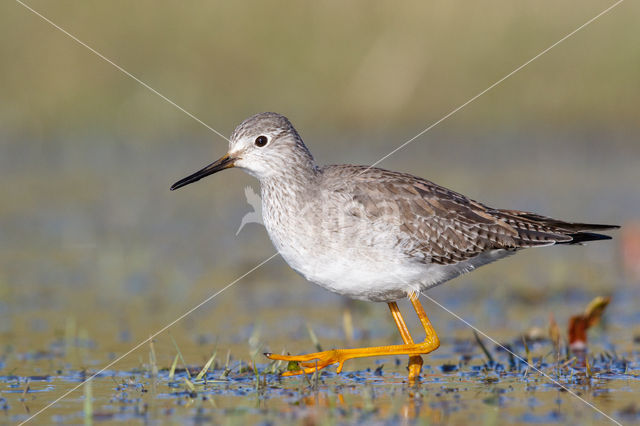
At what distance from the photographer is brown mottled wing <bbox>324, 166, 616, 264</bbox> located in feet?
25.0

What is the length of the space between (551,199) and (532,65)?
269 inches

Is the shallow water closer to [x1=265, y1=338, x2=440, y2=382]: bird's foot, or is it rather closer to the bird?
[x1=265, y1=338, x2=440, y2=382]: bird's foot

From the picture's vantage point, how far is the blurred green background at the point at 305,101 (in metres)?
15.6

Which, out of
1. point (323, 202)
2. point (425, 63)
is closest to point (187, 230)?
point (323, 202)

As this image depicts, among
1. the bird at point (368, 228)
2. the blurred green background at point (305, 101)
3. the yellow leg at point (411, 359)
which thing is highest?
the blurred green background at point (305, 101)

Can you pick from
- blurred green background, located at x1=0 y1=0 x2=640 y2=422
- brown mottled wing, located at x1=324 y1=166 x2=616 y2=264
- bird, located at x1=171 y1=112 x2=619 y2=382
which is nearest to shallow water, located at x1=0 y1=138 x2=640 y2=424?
blurred green background, located at x1=0 y1=0 x2=640 y2=422

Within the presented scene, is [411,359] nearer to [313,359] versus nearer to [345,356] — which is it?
[345,356]

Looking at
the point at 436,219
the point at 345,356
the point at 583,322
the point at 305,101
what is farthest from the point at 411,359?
the point at 305,101

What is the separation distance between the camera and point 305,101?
65.7 ft

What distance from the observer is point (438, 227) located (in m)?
7.79

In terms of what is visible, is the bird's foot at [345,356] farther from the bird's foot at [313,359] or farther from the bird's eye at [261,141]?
the bird's eye at [261,141]

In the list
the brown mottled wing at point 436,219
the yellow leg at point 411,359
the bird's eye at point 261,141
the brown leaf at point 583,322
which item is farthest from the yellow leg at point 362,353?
the bird's eye at point 261,141

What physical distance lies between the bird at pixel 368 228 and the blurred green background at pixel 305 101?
5.94 meters

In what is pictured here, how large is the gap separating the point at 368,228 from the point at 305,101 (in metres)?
12.9
